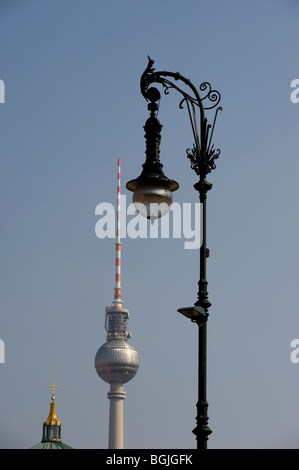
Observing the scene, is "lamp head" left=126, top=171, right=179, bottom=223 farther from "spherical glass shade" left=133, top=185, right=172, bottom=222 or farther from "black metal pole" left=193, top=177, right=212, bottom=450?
"black metal pole" left=193, top=177, right=212, bottom=450

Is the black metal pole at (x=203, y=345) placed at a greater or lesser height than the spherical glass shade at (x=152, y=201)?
lesser

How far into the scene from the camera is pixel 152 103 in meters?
20.0

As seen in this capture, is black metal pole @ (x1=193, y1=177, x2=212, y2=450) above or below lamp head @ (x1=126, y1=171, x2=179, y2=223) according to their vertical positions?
below

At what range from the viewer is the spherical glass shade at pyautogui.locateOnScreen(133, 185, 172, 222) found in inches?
728

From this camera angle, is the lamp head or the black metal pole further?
the lamp head

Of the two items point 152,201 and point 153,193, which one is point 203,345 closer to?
point 152,201

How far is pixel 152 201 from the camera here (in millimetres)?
18516

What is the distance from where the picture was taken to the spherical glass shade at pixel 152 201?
60.6 feet

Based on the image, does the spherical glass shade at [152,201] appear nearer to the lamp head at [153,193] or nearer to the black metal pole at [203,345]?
the lamp head at [153,193]
